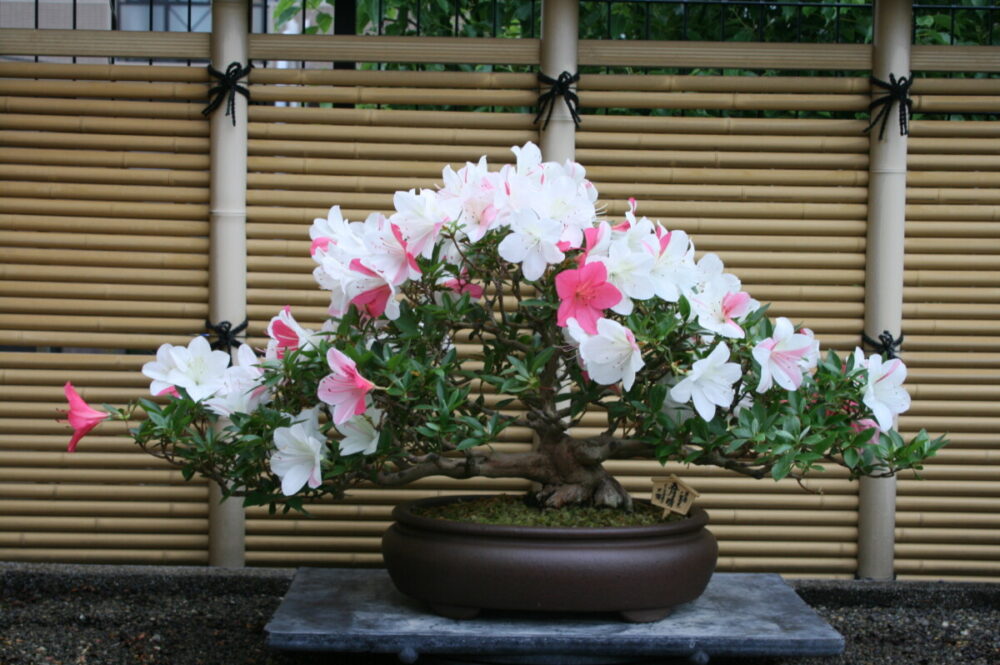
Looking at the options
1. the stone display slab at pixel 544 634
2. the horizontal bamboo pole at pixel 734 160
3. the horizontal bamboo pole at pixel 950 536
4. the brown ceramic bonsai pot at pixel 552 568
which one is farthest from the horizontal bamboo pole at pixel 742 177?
the stone display slab at pixel 544 634

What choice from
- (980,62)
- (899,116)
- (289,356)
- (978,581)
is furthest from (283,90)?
(978,581)

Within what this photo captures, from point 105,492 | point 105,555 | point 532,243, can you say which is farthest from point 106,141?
point 532,243

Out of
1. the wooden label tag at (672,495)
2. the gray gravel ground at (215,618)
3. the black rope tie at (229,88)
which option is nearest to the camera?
the wooden label tag at (672,495)

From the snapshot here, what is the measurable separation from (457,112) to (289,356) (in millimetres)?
1395

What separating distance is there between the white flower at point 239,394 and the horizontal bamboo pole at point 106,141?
1209 millimetres

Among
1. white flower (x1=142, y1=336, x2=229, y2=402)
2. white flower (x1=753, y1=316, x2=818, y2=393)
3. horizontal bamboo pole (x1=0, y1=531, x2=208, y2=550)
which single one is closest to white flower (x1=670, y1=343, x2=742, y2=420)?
white flower (x1=753, y1=316, x2=818, y2=393)

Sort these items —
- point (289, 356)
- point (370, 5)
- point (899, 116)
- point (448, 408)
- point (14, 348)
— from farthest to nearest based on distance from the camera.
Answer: point (370, 5) → point (14, 348) → point (899, 116) → point (289, 356) → point (448, 408)

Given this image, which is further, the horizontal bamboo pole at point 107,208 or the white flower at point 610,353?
the horizontal bamboo pole at point 107,208

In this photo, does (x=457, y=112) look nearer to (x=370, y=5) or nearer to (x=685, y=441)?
(x=370, y=5)

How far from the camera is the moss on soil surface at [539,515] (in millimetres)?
2855

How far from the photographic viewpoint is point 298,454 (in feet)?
8.54

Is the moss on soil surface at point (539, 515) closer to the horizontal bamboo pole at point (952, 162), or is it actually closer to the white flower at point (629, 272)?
the white flower at point (629, 272)

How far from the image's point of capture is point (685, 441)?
2.70 metres

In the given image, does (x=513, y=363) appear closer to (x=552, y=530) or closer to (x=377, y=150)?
(x=552, y=530)
